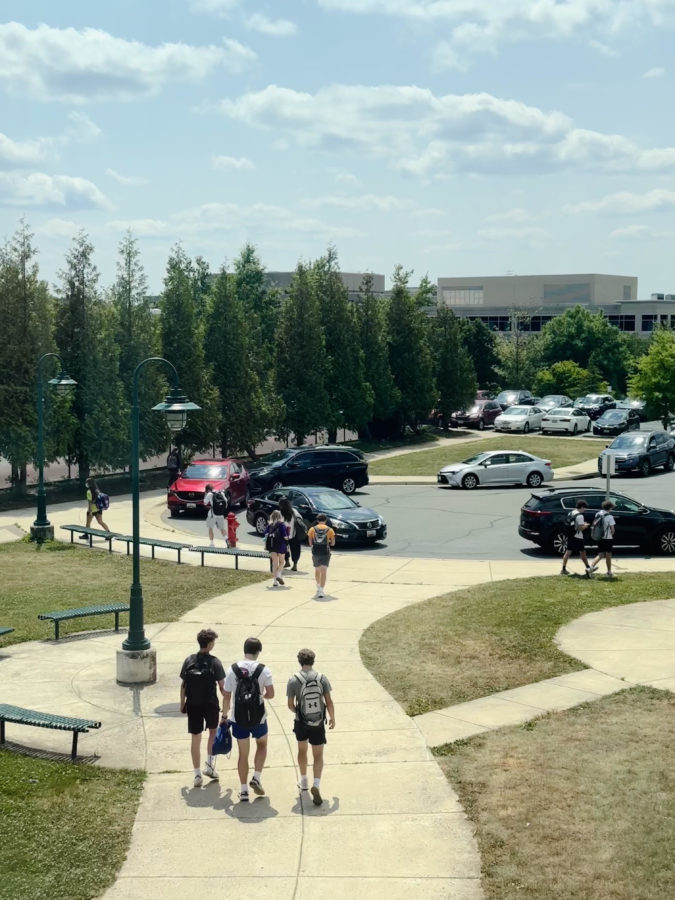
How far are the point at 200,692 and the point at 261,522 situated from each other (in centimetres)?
1776

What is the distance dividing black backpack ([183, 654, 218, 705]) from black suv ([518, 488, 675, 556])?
15735mm

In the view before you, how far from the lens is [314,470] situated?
117 ft

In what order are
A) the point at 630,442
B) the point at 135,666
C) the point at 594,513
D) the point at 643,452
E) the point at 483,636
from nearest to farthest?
1. the point at 135,666
2. the point at 483,636
3. the point at 594,513
4. the point at 643,452
5. the point at 630,442

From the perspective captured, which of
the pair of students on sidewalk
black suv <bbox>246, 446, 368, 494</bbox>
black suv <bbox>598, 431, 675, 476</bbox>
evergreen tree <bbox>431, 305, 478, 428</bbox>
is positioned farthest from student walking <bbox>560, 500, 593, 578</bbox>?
evergreen tree <bbox>431, 305, 478, 428</bbox>

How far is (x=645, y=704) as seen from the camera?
13.7m

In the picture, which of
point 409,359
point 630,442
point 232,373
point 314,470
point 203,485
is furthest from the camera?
point 409,359

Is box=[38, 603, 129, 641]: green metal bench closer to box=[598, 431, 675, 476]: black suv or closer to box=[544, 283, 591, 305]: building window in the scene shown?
box=[598, 431, 675, 476]: black suv

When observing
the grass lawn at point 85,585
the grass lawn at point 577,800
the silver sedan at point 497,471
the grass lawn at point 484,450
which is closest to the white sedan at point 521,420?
the grass lawn at point 484,450

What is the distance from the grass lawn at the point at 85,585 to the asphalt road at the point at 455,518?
4.34 m

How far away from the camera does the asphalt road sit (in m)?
26.4

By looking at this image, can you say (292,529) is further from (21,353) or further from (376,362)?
(376,362)

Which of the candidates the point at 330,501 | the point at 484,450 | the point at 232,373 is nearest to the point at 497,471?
the point at 484,450

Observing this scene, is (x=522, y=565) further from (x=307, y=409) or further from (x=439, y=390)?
(x=439, y=390)

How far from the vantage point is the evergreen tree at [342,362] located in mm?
52188
